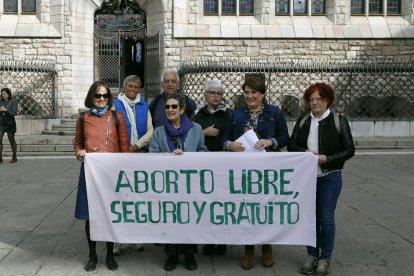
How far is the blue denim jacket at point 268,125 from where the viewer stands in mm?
4586

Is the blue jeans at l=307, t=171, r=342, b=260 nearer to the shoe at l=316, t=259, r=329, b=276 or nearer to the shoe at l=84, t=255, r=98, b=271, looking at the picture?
the shoe at l=316, t=259, r=329, b=276

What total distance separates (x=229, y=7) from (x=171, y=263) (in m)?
16.2

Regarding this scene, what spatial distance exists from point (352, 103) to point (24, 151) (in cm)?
1052

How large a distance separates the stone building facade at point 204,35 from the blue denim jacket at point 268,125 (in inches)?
564

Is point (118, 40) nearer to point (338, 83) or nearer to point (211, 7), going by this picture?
point (211, 7)

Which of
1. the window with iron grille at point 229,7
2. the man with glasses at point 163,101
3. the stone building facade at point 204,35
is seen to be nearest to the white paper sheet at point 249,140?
the man with glasses at point 163,101

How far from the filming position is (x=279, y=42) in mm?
18922

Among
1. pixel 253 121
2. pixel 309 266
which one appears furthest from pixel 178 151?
pixel 309 266

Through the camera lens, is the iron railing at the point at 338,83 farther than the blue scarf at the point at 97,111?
Yes

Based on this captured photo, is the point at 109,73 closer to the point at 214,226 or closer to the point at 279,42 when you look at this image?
the point at 279,42

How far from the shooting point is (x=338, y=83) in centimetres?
1744

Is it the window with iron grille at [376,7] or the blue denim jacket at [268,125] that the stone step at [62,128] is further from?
the blue denim jacket at [268,125]

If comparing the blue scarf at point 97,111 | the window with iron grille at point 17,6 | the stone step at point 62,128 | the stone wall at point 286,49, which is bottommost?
the stone step at point 62,128

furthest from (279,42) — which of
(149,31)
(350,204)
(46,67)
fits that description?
(350,204)
